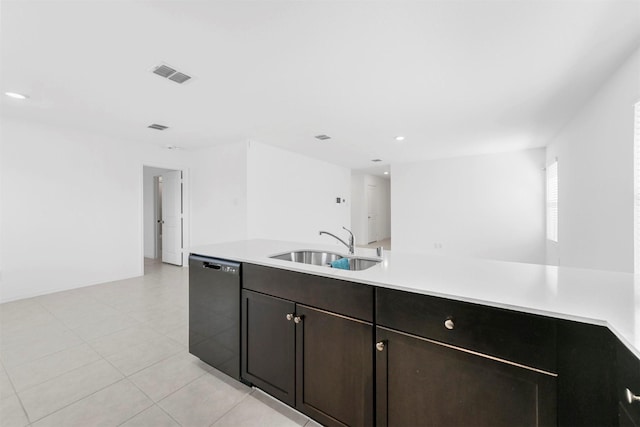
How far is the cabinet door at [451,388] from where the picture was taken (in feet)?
2.94

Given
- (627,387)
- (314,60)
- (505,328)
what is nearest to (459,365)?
(505,328)

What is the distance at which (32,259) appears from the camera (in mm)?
3557

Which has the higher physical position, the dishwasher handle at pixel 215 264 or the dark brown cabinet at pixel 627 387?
the dishwasher handle at pixel 215 264

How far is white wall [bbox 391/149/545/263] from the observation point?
5.05 metres

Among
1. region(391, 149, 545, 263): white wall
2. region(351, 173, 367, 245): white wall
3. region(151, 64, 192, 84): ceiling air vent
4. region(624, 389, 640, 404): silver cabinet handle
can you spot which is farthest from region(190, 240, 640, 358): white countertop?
region(351, 173, 367, 245): white wall

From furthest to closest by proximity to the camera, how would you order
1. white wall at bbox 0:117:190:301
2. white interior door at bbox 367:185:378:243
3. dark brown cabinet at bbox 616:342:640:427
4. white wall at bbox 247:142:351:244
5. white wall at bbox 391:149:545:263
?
white interior door at bbox 367:185:378:243 < white wall at bbox 391:149:545:263 < white wall at bbox 247:142:351:244 < white wall at bbox 0:117:190:301 < dark brown cabinet at bbox 616:342:640:427

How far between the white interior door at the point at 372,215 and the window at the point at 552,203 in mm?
5005

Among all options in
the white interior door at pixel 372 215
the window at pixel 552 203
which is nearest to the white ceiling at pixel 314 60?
the window at pixel 552 203

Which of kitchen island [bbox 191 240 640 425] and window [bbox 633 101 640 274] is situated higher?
window [bbox 633 101 640 274]

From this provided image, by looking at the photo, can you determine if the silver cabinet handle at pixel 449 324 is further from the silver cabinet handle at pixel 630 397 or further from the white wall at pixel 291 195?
the white wall at pixel 291 195

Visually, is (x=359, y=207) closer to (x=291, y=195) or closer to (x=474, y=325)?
(x=291, y=195)

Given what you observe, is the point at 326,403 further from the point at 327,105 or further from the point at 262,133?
the point at 262,133

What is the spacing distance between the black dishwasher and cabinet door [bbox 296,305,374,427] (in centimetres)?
55

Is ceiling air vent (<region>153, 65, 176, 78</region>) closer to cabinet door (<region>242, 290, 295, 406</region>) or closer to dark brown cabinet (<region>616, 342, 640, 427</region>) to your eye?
cabinet door (<region>242, 290, 295, 406</region>)
